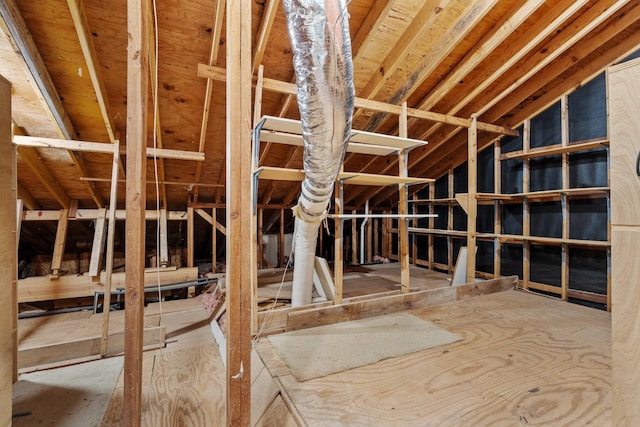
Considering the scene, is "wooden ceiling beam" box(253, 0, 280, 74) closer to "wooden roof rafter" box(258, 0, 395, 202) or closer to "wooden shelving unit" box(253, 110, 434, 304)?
"wooden roof rafter" box(258, 0, 395, 202)

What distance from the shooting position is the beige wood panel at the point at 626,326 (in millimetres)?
611

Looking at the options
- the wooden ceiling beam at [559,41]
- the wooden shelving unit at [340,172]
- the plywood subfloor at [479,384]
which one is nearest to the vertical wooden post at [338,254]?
the wooden shelving unit at [340,172]

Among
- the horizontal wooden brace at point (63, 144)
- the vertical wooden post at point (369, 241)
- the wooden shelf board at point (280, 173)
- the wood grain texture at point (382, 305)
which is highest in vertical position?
the horizontal wooden brace at point (63, 144)

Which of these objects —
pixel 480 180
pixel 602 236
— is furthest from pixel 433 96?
pixel 602 236

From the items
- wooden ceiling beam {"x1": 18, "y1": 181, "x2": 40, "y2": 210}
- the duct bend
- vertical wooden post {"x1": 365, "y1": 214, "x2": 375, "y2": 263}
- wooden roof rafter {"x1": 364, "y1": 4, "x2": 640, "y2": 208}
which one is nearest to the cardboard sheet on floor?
the duct bend

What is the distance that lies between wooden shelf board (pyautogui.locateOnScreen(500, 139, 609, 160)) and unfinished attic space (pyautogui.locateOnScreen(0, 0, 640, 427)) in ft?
0.13

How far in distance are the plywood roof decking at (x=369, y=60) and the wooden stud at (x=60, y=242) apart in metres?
0.29

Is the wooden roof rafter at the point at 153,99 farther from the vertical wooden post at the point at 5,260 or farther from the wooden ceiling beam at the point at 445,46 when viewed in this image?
the wooden ceiling beam at the point at 445,46

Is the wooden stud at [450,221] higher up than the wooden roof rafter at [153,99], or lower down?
lower down

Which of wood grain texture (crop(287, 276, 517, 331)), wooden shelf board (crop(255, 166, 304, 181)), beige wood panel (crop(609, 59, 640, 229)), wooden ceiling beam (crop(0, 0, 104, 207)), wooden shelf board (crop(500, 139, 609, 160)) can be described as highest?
wooden ceiling beam (crop(0, 0, 104, 207))

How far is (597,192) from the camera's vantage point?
9.27 ft

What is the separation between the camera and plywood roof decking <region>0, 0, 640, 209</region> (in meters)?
2.03

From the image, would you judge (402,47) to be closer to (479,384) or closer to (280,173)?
(280,173)

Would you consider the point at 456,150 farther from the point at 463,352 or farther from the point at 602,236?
the point at 463,352
